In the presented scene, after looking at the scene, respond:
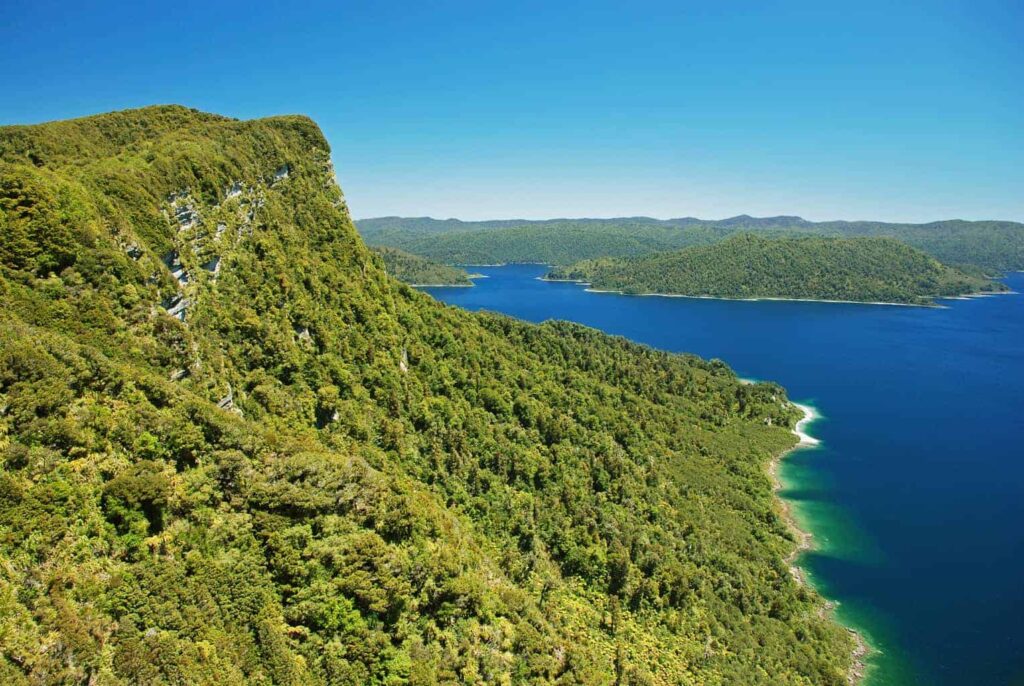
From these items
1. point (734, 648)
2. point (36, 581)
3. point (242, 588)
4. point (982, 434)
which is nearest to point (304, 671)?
point (242, 588)

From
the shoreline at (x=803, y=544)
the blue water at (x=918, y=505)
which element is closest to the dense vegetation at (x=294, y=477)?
the shoreline at (x=803, y=544)

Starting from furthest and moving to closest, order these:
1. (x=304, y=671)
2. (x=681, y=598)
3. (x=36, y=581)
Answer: (x=681, y=598) → (x=304, y=671) → (x=36, y=581)

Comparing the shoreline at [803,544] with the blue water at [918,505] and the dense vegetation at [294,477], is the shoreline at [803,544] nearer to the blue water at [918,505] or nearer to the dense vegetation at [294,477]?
the blue water at [918,505]

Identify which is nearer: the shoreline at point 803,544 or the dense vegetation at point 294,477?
the dense vegetation at point 294,477

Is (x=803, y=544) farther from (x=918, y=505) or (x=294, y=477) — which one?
(x=294, y=477)

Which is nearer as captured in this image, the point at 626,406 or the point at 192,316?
the point at 192,316

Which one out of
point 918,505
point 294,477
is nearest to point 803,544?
point 918,505

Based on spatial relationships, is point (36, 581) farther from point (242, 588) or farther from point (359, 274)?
point (359, 274)
